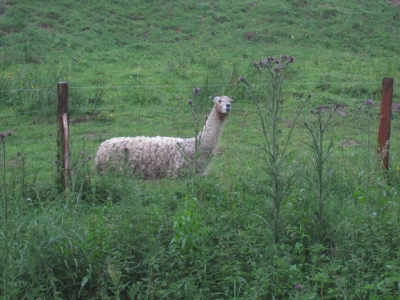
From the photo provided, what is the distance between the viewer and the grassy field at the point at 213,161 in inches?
162

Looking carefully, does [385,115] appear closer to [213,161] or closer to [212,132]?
[213,161]

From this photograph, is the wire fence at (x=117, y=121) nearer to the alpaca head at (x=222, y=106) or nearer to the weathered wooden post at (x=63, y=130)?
the alpaca head at (x=222, y=106)

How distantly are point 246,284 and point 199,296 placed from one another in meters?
0.35

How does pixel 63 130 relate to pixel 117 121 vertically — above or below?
above

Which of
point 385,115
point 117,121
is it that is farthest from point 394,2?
point 385,115

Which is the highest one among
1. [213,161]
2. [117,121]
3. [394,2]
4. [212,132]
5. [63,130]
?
[394,2]

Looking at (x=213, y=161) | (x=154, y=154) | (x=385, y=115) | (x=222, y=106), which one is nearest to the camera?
(x=385, y=115)

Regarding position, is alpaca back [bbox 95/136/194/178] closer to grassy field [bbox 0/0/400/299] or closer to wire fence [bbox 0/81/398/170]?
grassy field [bbox 0/0/400/299]

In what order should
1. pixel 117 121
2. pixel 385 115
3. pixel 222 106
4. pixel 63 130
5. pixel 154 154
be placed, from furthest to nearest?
pixel 117 121 → pixel 222 106 → pixel 154 154 → pixel 385 115 → pixel 63 130

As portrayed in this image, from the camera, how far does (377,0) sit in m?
21.4

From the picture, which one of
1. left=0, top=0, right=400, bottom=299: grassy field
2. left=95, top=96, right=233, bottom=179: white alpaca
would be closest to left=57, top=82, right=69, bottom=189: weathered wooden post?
left=0, top=0, right=400, bottom=299: grassy field

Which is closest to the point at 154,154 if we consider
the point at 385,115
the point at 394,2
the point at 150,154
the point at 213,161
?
the point at 150,154

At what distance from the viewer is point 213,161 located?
8.20m

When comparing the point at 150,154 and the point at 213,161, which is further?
the point at 150,154
